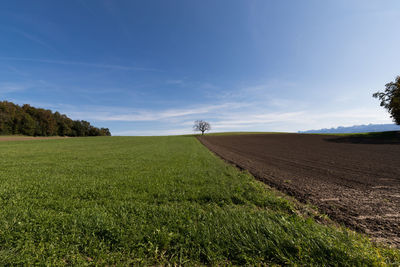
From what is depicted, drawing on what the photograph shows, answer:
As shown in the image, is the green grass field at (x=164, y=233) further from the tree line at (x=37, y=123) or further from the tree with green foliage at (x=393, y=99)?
the tree line at (x=37, y=123)

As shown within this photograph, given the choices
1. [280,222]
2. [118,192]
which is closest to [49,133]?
[118,192]

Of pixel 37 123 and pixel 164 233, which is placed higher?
pixel 37 123

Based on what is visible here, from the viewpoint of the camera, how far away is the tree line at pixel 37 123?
2457 inches

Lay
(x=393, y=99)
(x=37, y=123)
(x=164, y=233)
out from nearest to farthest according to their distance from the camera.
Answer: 1. (x=164, y=233)
2. (x=393, y=99)
3. (x=37, y=123)

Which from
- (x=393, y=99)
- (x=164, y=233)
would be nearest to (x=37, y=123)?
(x=164, y=233)

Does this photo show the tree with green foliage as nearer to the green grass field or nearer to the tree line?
the green grass field

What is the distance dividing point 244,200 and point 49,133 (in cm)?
11161

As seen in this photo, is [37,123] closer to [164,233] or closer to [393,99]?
[164,233]

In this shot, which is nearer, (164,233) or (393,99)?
(164,233)

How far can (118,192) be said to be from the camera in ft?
16.9

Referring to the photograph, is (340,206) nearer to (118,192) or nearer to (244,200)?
(244,200)

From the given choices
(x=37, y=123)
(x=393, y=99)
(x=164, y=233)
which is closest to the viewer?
(x=164, y=233)

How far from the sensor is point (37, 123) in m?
73.4

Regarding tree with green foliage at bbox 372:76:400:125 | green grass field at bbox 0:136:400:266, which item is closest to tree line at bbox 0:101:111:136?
green grass field at bbox 0:136:400:266
